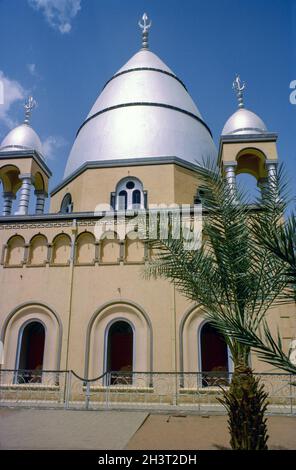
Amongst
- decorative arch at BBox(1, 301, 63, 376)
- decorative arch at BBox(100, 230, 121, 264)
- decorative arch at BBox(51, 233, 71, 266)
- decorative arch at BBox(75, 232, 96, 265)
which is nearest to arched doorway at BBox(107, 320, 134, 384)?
decorative arch at BBox(1, 301, 63, 376)

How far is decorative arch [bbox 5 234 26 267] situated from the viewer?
13.7 metres

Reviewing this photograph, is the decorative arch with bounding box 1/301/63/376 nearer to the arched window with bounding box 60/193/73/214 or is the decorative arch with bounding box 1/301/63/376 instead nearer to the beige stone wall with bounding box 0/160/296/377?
the beige stone wall with bounding box 0/160/296/377

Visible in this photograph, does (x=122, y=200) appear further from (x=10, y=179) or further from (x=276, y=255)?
(x=276, y=255)

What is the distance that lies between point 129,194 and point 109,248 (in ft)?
9.83

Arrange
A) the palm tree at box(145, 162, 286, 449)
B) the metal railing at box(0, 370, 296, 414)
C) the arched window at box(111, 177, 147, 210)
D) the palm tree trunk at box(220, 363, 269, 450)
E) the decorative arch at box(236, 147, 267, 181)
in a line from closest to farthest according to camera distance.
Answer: the palm tree trunk at box(220, 363, 269, 450)
the palm tree at box(145, 162, 286, 449)
the metal railing at box(0, 370, 296, 414)
the arched window at box(111, 177, 147, 210)
the decorative arch at box(236, 147, 267, 181)

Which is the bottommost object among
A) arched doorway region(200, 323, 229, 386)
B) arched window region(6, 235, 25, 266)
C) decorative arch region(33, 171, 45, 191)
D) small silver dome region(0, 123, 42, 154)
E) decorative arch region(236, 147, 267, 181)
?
arched doorway region(200, 323, 229, 386)

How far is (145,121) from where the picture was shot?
17000mm

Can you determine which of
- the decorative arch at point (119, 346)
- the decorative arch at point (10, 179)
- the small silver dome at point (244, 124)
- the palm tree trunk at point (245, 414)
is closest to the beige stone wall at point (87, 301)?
the decorative arch at point (119, 346)

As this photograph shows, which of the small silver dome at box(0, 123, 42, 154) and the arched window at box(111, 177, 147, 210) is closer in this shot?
the arched window at box(111, 177, 147, 210)

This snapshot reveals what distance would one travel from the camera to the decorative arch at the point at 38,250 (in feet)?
44.6

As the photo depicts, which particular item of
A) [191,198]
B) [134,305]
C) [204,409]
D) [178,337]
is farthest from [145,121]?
[204,409]

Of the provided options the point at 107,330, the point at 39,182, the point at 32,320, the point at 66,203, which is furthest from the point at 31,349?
the point at 39,182

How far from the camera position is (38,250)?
13.8 metres

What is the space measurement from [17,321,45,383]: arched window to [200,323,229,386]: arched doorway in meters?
5.50
